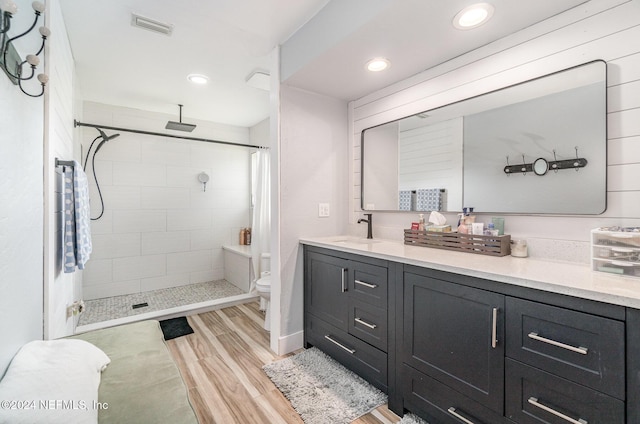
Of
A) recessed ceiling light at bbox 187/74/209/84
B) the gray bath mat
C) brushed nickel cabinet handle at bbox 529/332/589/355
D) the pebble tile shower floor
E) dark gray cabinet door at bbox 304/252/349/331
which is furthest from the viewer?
the pebble tile shower floor

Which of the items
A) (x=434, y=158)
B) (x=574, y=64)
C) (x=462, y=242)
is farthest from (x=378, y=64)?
(x=462, y=242)

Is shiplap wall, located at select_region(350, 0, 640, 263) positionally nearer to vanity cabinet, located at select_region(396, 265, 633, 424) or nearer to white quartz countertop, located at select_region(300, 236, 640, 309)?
white quartz countertop, located at select_region(300, 236, 640, 309)

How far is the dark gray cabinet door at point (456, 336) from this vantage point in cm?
122

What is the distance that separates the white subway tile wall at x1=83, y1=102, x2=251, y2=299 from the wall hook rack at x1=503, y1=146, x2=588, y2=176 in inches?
149

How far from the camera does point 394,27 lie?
1.59 metres

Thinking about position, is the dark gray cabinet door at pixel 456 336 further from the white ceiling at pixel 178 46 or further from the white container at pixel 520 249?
the white ceiling at pixel 178 46

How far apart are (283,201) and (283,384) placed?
1291mm

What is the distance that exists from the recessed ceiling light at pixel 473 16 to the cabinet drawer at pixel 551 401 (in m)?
1.64

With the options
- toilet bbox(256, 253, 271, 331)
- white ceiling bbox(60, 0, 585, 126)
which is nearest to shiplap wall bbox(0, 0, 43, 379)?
white ceiling bbox(60, 0, 585, 126)

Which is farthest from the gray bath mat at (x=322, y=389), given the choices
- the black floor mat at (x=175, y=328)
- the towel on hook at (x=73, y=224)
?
the towel on hook at (x=73, y=224)

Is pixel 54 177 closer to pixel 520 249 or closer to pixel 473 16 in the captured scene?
pixel 473 16

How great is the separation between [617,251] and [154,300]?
162 inches

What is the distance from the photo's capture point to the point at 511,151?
66.5 inches

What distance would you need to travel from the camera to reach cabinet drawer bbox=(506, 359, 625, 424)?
95 cm
